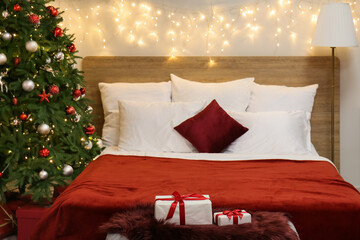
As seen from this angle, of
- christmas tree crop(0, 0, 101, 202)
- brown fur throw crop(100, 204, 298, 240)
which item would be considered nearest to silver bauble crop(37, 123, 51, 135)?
christmas tree crop(0, 0, 101, 202)

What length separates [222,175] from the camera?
299 cm

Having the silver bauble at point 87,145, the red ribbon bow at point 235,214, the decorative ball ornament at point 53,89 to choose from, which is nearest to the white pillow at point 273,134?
the silver bauble at point 87,145

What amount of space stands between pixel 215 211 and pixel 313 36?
7.16 ft

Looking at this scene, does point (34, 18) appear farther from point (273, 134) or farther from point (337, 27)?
point (337, 27)

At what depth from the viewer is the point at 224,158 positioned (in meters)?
3.49

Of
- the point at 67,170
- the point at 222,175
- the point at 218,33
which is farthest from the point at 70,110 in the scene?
the point at 218,33

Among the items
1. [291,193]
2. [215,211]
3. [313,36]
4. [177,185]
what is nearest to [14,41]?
[177,185]

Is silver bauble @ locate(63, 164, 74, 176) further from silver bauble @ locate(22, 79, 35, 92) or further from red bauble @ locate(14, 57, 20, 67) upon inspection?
red bauble @ locate(14, 57, 20, 67)

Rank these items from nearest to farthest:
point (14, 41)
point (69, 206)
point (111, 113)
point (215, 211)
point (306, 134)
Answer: point (215, 211)
point (69, 206)
point (14, 41)
point (306, 134)
point (111, 113)

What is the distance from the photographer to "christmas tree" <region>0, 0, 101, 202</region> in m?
3.17

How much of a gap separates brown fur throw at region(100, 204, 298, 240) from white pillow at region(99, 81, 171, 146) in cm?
191

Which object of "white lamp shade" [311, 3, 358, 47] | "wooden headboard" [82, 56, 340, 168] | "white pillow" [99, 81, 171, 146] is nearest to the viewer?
"white lamp shade" [311, 3, 358, 47]

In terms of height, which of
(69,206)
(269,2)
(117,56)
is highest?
(269,2)

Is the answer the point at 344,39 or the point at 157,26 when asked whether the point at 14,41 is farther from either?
the point at 344,39
